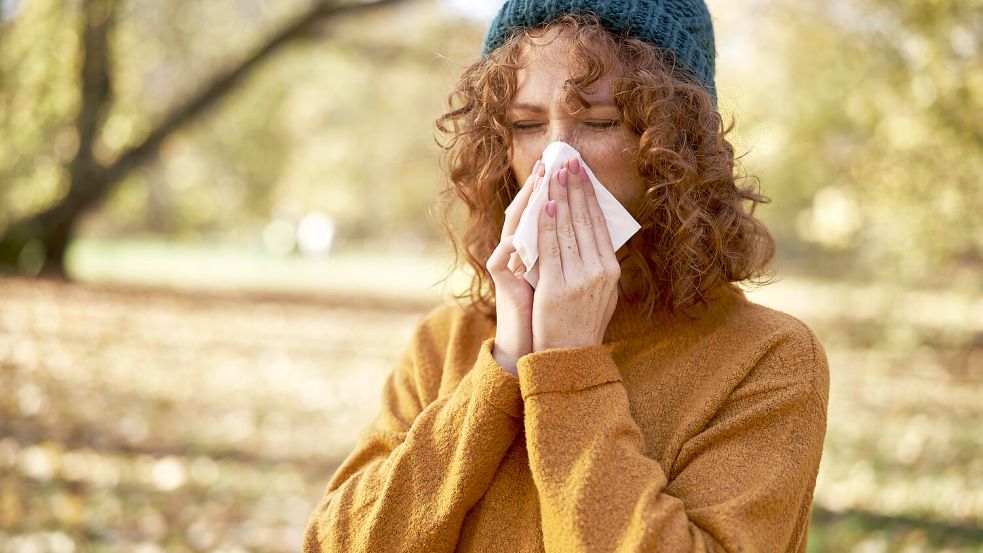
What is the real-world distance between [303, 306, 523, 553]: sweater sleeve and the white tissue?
8.7 inches

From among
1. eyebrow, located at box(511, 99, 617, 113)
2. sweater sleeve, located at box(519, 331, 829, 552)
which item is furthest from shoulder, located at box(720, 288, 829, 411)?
eyebrow, located at box(511, 99, 617, 113)

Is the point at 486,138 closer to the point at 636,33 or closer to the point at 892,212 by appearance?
the point at 636,33

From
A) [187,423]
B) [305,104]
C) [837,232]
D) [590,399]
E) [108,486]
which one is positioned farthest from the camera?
[305,104]

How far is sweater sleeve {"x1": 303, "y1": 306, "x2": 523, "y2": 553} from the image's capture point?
5.81 feet

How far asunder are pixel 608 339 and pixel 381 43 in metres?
13.8

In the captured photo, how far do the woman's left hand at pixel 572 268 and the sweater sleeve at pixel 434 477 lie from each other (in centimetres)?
15

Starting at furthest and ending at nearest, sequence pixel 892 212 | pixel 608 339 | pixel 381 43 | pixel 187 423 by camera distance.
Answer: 1. pixel 381 43
2. pixel 892 212
3. pixel 187 423
4. pixel 608 339

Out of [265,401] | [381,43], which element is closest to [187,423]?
[265,401]

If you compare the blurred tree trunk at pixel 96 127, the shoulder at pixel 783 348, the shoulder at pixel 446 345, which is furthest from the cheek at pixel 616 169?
the blurred tree trunk at pixel 96 127

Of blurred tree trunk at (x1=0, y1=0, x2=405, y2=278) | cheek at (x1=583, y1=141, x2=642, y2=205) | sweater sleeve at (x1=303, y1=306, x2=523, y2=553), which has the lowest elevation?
blurred tree trunk at (x1=0, y1=0, x2=405, y2=278)

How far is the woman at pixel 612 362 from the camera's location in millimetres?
1634

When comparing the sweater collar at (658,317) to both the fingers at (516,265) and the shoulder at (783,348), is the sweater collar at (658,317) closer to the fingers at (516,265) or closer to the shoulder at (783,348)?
the shoulder at (783,348)

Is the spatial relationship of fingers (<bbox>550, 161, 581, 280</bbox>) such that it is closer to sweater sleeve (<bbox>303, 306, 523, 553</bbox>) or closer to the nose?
the nose

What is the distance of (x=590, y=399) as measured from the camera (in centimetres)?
169
